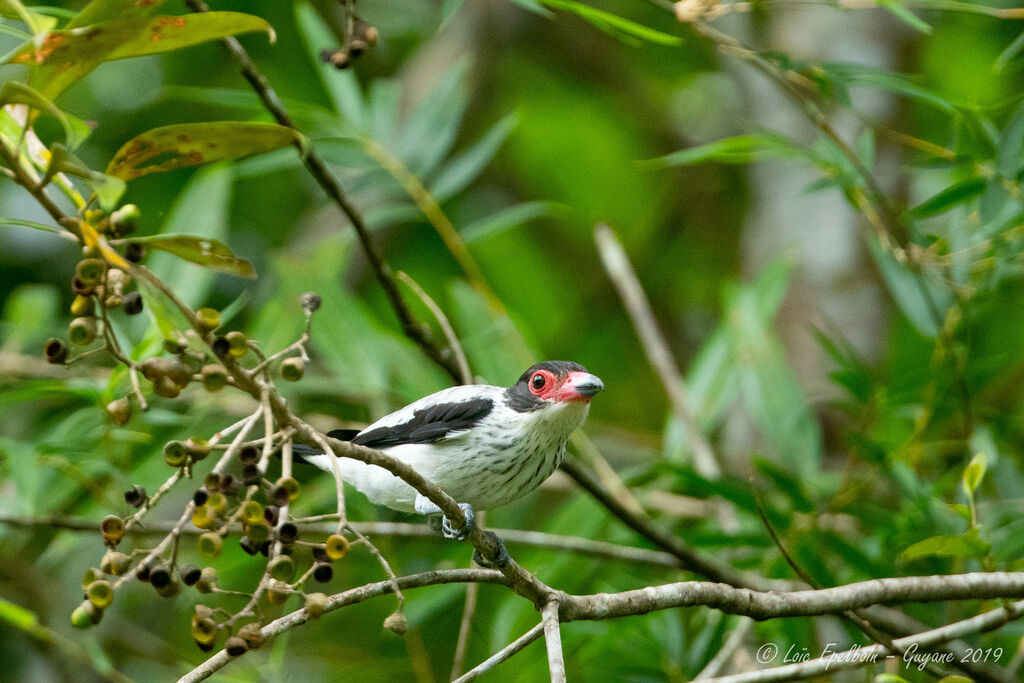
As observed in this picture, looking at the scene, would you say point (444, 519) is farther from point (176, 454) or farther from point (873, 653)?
point (176, 454)

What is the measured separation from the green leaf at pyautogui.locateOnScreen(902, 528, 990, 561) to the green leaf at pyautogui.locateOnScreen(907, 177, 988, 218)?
1020mm

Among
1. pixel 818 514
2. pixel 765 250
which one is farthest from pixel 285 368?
pixel 765 250

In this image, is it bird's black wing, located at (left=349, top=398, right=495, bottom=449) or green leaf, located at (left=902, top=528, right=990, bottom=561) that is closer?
green leaf, located at (left=902, top=528, right=990, bottom=561)

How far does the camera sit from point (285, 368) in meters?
1.50

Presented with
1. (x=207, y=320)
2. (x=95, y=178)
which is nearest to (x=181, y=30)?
(x=95, y=178)

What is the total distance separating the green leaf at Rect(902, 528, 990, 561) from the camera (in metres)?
2.28

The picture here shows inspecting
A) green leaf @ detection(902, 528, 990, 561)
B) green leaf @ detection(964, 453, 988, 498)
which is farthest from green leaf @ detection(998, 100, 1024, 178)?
green leaf @ detection(902, 528, 990, 561)

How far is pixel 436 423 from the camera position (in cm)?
287

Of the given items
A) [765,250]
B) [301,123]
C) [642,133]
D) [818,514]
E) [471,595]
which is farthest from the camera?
[642,133]

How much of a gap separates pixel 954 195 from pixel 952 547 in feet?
3.64

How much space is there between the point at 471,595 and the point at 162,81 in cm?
491

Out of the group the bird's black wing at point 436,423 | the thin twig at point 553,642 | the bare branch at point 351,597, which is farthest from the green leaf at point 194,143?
the bird's black wing at point 436,423

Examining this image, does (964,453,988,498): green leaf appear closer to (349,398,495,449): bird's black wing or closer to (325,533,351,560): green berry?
(349,398,495,449): bird's black wing

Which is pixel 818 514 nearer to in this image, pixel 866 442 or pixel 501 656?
pixel 866 442
